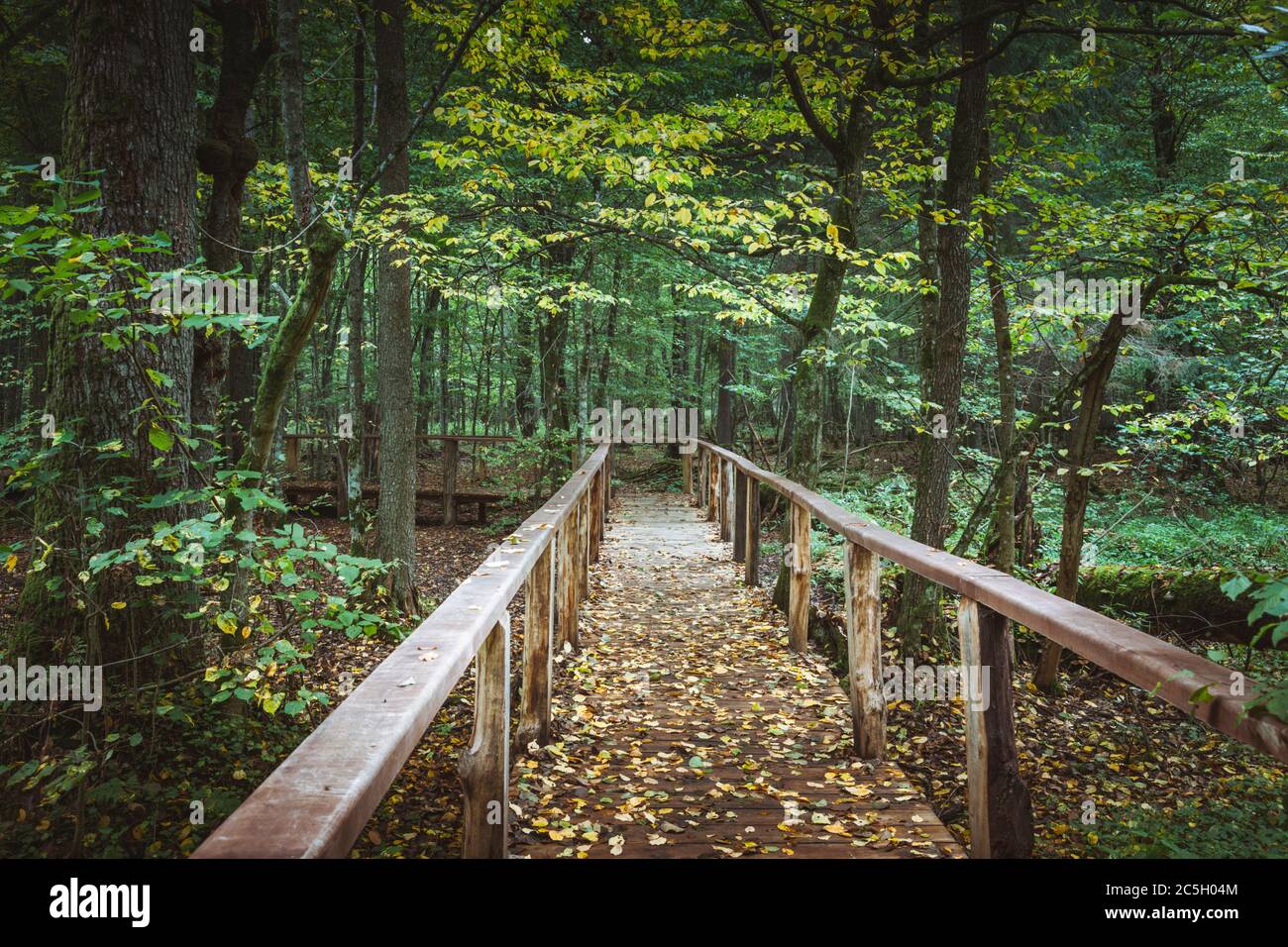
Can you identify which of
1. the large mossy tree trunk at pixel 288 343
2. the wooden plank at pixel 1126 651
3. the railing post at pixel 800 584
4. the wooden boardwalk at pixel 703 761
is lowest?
the wooden boardwalk at pixel 703 761

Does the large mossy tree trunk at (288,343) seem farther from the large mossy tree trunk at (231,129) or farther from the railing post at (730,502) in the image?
the railing post at (730,502)

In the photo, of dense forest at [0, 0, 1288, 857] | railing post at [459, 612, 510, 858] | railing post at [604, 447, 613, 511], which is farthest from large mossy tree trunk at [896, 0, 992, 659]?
railing post at [604, 447, 613, 511]

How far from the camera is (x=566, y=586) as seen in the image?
5.39 meters

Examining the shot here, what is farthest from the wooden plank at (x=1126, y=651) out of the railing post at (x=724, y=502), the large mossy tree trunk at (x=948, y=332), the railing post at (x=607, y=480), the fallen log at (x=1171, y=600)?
the railing post at (x=607, y=480)

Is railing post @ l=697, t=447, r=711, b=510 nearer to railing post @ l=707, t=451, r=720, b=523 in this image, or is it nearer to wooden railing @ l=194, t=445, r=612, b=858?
railing post @ l=707, t=451, r=720, b=523

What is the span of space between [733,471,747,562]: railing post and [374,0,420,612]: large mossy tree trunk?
3.90 m

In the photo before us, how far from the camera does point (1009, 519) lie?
762cm

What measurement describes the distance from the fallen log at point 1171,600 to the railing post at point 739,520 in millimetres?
3683

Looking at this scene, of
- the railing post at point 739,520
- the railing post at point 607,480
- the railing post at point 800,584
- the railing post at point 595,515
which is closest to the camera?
the railing post at point 800,584

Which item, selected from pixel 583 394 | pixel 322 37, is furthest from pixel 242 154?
pixel 583 394

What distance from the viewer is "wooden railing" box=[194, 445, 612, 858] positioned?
1152 mm

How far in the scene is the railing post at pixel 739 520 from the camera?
9.03 m

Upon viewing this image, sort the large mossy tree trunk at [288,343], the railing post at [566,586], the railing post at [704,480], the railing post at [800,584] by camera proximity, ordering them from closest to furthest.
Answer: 1. the large mossy tree trunk at [288,343]
2. the railing post at [566,586]
3. the railing post at [800,584]
4. the railing post at [704,480]

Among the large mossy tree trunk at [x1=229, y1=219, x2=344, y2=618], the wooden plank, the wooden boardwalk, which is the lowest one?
the wooden boardwalk
